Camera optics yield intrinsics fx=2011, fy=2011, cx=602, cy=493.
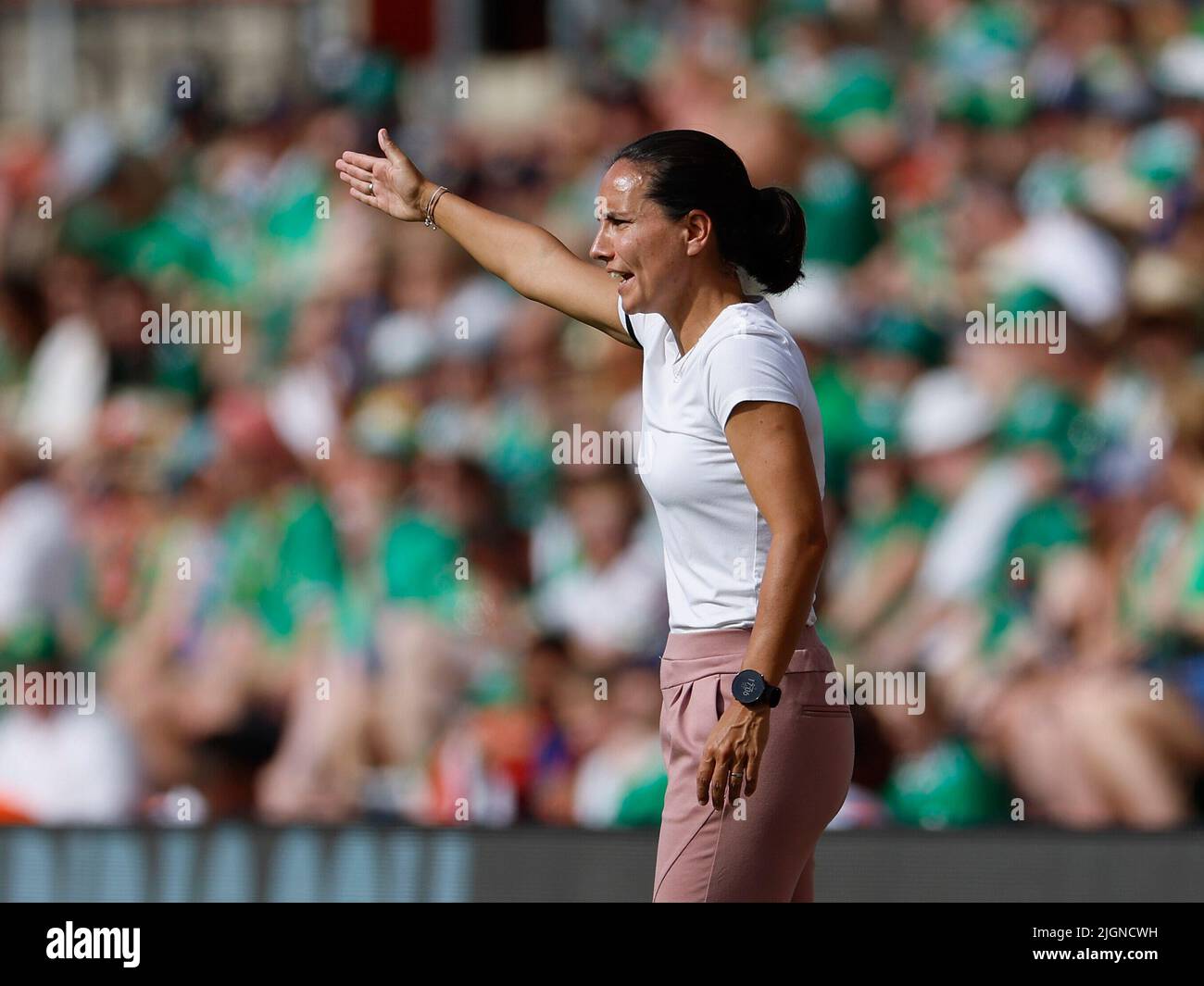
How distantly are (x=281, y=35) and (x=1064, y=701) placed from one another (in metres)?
4.37

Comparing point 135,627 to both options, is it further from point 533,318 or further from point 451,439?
point 533,318

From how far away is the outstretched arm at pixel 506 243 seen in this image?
129 inches

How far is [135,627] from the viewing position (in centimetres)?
607

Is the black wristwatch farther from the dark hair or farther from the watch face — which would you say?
the dark hair

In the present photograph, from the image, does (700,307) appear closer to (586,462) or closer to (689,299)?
(689,299)

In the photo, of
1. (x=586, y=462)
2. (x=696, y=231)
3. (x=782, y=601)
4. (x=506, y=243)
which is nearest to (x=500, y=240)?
(x=506, y=243)

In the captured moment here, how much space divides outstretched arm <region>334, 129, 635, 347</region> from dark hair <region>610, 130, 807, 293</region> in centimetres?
31

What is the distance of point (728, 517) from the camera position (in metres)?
2.87

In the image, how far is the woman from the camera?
2.78m

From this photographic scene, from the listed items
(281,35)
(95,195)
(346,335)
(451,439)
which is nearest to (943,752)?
(451,439)

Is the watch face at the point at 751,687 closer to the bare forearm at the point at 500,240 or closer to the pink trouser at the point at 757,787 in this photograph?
the pink trouser at the point at 757,787

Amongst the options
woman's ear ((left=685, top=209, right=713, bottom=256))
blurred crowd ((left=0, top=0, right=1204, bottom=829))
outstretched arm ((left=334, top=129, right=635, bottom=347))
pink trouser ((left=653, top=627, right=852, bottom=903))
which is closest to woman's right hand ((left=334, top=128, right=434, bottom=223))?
outstretched arm ((left=334, top=129, right=635, bottom=347))

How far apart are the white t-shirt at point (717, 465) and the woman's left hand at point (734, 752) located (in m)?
0.15

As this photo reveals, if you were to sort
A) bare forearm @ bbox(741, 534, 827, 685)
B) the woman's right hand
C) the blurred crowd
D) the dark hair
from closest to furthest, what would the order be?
1. bare forearm @ bbox(741, 534, 827, 685)
2. the dark hair
3. the woman's right hand
4. the blurred crowd
